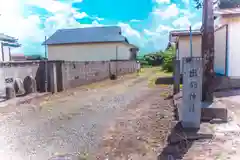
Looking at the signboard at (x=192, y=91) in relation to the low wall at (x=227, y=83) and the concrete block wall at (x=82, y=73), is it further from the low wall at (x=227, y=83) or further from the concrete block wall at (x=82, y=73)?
the concrete block wall at (x=82, y=73)

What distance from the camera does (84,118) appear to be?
20.7 feet

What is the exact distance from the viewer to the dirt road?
165 inches

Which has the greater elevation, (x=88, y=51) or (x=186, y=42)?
(x=88, y=51)

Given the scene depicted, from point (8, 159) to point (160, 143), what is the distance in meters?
2.58

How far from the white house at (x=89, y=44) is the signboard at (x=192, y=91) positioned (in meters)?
23.2

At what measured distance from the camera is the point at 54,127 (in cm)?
550

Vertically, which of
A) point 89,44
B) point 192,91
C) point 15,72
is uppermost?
point 89,44

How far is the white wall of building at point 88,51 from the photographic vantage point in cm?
2783

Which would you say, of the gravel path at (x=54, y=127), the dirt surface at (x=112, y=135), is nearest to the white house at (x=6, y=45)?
the gravel path at (x=54, y=127)

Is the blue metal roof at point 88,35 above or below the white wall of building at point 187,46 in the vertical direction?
above

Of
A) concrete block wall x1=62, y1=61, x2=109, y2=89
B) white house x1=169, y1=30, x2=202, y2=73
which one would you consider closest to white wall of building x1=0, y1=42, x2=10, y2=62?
concrete block wall x1=62, y1=61, x2=109, y2=89

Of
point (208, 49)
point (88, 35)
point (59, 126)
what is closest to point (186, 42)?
point (208, 49)

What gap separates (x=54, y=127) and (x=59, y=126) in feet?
0.40

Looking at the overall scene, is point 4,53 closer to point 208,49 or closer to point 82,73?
point 82,73
